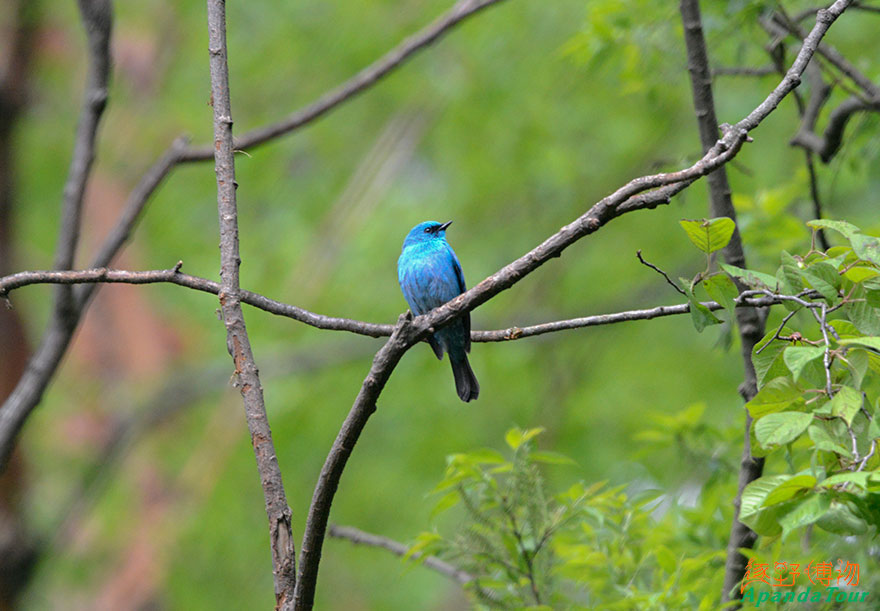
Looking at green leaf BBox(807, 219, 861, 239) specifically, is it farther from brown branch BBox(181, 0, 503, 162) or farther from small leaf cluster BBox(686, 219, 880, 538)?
brown branch BBox(181, 0, 503, 162)

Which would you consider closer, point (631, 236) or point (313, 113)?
point (313, 113)

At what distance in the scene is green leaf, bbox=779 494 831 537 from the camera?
5.40 feet

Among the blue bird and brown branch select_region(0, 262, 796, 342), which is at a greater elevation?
the blue bird

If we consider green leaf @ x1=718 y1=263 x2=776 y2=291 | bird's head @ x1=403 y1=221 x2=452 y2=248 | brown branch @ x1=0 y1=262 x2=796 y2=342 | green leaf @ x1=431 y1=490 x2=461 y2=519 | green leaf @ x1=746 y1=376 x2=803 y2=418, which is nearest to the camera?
green leaf @ x1=746 y1=376 x2=803 y2=418

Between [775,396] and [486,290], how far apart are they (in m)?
0.70

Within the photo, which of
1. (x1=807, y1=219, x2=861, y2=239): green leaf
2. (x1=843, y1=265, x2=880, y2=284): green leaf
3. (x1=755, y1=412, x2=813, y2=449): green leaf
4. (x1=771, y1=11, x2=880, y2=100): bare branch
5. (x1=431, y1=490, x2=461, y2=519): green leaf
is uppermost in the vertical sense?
(x1=771, y1=11, x2=880, y2=100): bare branch

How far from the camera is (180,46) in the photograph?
9.76m

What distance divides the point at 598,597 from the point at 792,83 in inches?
74.8

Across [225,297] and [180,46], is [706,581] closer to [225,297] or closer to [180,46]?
[225,297]

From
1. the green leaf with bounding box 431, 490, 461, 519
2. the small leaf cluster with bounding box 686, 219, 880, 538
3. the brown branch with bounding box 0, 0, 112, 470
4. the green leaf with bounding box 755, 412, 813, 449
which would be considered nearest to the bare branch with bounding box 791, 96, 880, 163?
the small leaf cluster with bounding box 686, 219, 880, 538

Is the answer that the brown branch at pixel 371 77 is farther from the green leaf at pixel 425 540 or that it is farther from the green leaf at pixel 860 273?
the green leaf at pixel 860 273

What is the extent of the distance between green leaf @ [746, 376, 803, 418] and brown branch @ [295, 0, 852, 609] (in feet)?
1.59

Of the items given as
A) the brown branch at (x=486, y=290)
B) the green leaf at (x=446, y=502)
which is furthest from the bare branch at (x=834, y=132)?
the green leaf at (x=446, y=502)

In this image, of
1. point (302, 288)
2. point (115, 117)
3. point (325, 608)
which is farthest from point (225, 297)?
point (325, 608)
